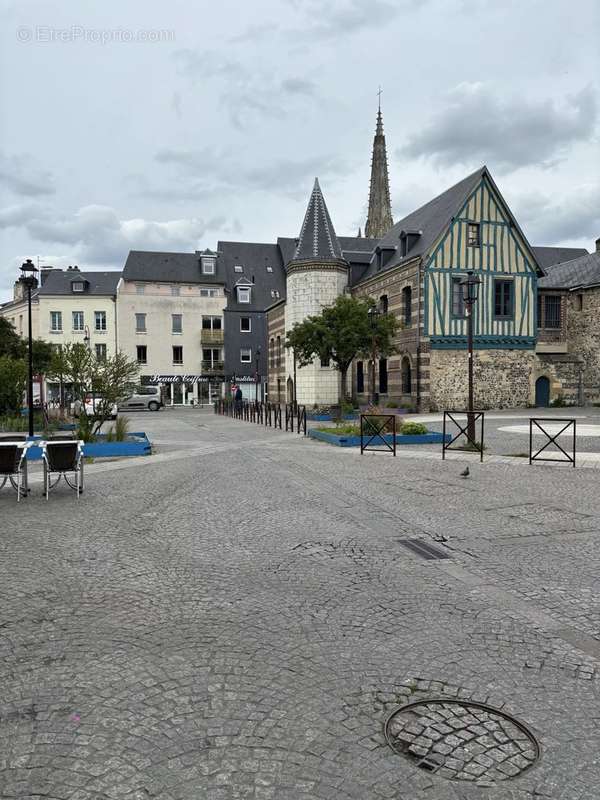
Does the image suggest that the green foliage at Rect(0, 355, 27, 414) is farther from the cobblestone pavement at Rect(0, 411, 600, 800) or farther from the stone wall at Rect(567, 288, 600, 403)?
A: the stone wall at Rect(567, 288, 600, 403)

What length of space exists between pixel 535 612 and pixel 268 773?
2638mm

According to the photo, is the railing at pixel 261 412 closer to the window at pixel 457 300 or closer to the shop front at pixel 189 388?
the window at pixel 457 300

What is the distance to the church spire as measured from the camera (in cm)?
6825

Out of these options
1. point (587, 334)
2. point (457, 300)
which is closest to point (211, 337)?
point (457, 300)

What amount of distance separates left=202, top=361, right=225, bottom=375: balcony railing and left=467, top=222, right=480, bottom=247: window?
1056 inches

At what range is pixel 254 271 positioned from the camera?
5409cm

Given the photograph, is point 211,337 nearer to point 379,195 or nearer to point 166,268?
point 166,268

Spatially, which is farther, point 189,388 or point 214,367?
point 214,367

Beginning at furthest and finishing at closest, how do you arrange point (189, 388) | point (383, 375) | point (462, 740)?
point (189, 388)
point (383, 375)
point (462, 740)

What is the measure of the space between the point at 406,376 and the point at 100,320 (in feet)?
96.7

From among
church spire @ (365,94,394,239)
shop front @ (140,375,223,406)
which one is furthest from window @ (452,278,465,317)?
church spire @ (365,94,394,239)

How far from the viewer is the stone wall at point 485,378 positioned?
29453 millimetres

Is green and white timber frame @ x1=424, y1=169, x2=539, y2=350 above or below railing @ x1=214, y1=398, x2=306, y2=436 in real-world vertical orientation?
above

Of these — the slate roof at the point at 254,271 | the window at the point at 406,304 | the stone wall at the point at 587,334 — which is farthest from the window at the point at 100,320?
the stone wall at the point at 587,334
